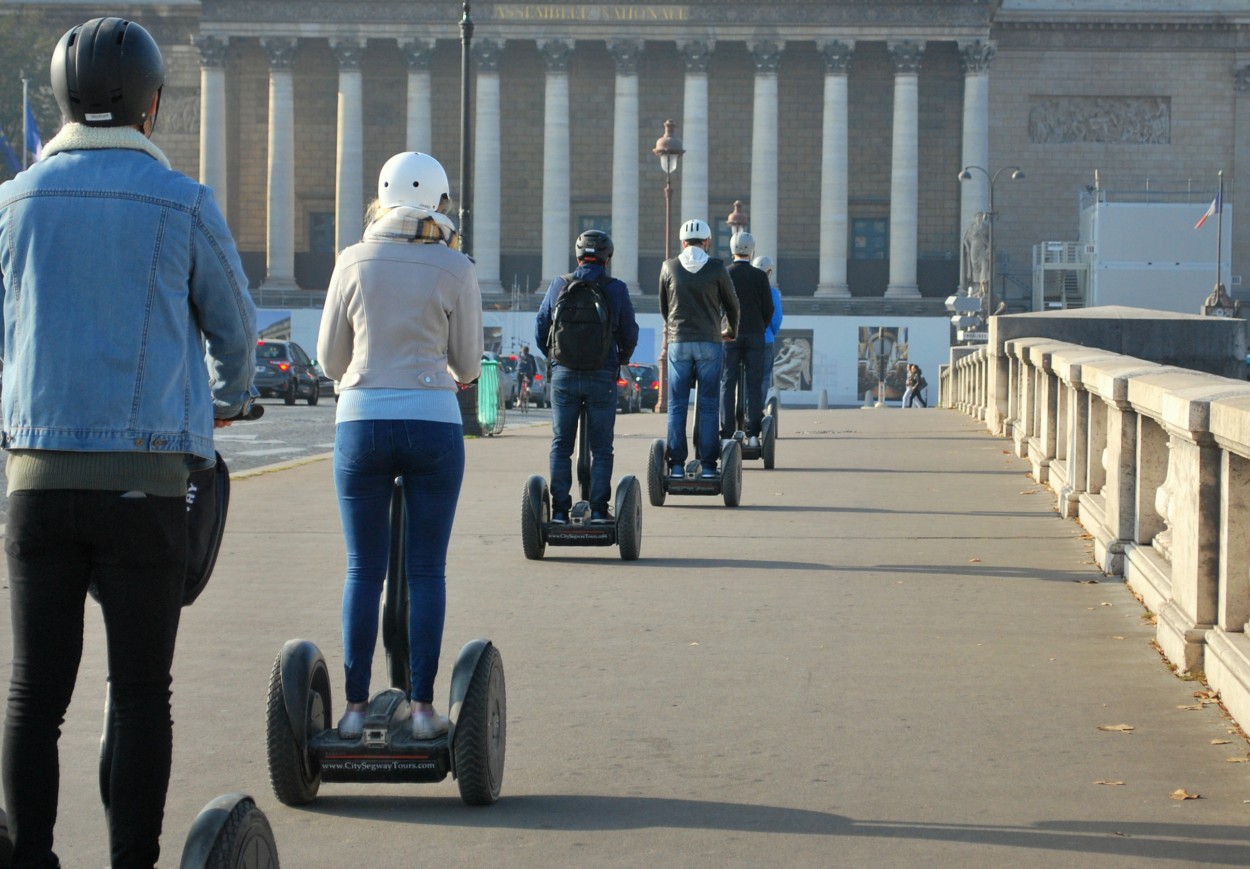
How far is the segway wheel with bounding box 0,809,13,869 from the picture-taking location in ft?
14.9

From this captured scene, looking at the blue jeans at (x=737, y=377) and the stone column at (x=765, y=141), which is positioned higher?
the stone column at (x=765, y=141)

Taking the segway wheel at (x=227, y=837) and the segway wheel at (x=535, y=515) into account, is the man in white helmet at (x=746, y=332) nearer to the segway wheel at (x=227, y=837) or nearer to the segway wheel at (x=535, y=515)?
the segway wheel at (x=535, y=515)

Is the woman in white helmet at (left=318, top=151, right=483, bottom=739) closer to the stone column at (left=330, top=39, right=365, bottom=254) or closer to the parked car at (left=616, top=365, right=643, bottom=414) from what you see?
the parked car at (left=616, top=365, right=643, bottom=414)

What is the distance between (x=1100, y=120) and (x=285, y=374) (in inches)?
1888

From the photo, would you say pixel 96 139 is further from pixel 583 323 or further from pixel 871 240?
pixel 871 240

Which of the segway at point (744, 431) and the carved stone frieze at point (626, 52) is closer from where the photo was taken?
the segway at point (744, 431)

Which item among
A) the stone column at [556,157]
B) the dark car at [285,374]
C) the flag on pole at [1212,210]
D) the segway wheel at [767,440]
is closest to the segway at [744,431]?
the segway wheel at [767,440]

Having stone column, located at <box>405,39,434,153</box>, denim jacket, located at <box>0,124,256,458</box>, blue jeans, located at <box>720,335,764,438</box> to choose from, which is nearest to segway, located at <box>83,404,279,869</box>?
denim jacket, located at <box>0,124,256,458</box>

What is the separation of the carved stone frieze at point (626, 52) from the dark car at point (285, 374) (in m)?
35.5

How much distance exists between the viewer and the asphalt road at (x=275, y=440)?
23797mm

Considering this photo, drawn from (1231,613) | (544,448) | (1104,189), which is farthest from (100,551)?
(1104,189)

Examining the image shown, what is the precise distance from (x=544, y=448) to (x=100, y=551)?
2065 cm

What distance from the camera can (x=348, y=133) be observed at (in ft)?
276

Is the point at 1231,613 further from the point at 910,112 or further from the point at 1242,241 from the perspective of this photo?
the point at 1242,241
